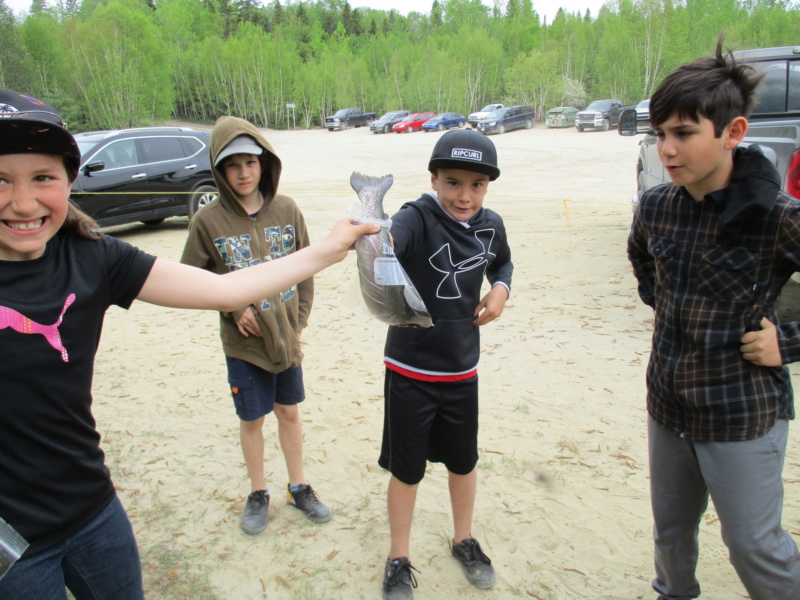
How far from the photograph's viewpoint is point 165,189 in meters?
11.1

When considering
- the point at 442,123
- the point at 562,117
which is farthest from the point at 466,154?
the point at 562,117

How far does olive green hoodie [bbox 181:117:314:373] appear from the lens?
9.14 ft

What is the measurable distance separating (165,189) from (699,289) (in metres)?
10.9

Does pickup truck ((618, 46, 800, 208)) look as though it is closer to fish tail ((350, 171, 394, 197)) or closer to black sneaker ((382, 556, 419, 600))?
fish tail ((350, 171, 394, 197))

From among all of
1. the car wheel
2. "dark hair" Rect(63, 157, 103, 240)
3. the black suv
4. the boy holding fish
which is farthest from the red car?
"dark hair" Rect(63, 157, 103, 240)

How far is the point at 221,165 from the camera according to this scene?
111 inches

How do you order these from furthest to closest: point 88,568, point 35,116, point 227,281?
point 227,281
point 88,568
point 35,116

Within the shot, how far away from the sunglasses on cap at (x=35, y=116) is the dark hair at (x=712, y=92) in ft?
5.81

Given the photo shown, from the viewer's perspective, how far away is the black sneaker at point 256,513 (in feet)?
9.85

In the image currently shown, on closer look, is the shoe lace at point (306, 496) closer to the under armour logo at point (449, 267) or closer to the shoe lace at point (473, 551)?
the shoe lace at point (473, 551)

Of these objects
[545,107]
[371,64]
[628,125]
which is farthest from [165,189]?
[371,64]

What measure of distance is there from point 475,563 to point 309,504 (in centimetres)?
95

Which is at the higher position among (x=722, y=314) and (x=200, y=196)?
(x=200, y=196)

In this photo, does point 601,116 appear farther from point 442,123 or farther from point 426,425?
point 426,425
